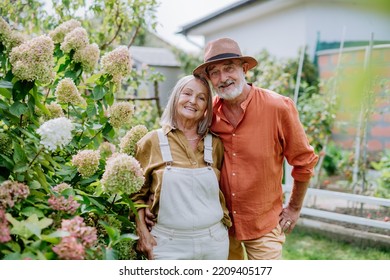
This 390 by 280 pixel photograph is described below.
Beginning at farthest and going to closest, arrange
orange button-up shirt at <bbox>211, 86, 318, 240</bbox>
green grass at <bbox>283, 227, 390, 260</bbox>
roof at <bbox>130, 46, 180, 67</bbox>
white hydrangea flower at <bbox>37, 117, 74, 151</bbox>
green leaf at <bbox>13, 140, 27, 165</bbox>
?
roof at <bbox>130, 46, 180, 67</bbox>, green grass at <bbox>283, 227, 390, 260</bbox>, orange button-up shirt at <bbox>211, 86, 318, 240</bbox>, green leaf at <bbox>13, 140, 27, 165</bbox>, white hydrangea flower at <bbox>37, 117, 74, 151</bbox>

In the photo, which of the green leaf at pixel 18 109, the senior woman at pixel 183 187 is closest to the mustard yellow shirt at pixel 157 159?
the senior woman at pixel 183 187

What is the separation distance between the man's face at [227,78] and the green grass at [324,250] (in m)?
2.61

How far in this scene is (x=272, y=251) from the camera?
276 cm

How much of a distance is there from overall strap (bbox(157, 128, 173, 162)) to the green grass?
275 cm

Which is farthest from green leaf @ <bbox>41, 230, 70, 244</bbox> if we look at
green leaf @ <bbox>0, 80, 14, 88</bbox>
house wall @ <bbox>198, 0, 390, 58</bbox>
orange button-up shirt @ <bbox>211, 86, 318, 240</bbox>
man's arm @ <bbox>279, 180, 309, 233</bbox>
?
house wall @ <bbox>198, 0, 390, 58</bbox>

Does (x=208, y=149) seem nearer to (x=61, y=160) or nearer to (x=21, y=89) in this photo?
A: (x=61, y=160)

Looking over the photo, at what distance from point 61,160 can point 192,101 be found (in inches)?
32.7

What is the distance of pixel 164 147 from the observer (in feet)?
8.32

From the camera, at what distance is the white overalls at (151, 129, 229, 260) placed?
8.02 feet

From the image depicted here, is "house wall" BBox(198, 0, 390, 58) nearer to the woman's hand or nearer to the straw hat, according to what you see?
the straw hat

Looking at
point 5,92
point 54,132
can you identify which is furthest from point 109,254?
point 5,92

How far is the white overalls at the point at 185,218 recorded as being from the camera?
2.44 m

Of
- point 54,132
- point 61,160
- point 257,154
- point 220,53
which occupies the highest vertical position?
point 220,53
